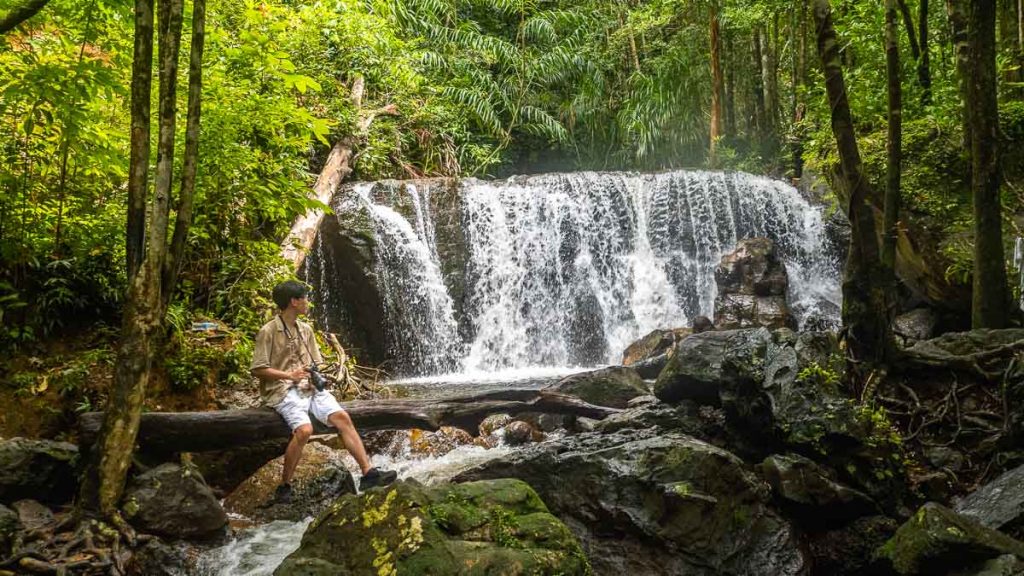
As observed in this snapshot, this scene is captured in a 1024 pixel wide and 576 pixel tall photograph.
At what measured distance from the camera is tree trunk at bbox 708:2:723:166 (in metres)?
18.4

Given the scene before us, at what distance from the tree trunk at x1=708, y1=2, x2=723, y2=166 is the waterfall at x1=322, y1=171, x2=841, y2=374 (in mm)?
4603

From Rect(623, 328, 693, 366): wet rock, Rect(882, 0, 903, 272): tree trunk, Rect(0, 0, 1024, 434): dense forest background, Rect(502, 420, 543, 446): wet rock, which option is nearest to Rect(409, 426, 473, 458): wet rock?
Rect(502, 420, 543, 446): wet rock

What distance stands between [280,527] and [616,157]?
17076mm

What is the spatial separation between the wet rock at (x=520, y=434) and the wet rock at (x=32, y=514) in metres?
4.11

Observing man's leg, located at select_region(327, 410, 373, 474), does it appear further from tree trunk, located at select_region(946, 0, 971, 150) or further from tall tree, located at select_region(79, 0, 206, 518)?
tree trunk, located at select_region(946, 0, 971, 150)

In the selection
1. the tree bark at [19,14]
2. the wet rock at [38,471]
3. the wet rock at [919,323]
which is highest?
the tree bark at [19,14]

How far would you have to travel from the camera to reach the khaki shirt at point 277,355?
5.28 meters

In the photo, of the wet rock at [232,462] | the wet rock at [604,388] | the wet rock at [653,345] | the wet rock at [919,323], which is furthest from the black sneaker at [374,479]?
the wet rock at [919,323]

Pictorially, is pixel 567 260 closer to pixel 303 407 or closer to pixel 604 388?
pixel 604 388

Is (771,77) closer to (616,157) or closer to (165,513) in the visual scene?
(616,157)

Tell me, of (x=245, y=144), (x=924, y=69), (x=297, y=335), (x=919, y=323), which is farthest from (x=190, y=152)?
(x=919, y=323)

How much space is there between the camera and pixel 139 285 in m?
4.55

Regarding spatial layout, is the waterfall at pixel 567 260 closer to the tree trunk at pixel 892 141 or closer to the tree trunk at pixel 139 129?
the tree trunk at pixel 892 141

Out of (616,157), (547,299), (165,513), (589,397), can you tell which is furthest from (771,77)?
(165,513)
